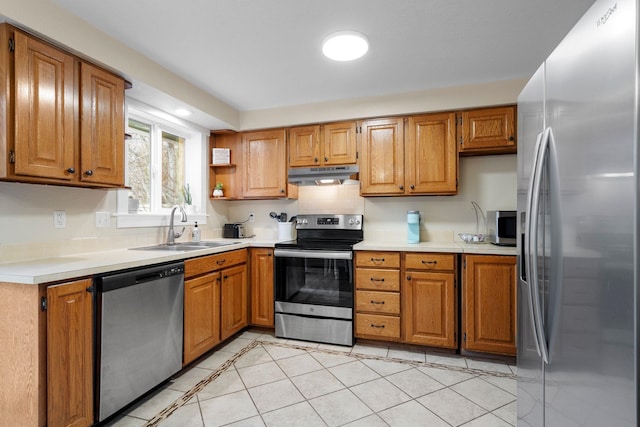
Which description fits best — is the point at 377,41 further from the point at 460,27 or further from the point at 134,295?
the point at 134,295

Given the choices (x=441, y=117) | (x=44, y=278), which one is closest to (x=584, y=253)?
(x=44, y=278)

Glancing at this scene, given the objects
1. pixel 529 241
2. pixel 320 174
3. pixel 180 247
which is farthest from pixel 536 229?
→ pixel 180 247

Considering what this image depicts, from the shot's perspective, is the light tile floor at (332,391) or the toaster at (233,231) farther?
the toaster at (233,231)

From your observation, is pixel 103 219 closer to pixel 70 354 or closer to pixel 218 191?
pixel 70 354

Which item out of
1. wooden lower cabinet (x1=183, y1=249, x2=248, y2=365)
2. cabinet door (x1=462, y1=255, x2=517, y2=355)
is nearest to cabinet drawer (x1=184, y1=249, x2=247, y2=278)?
wooden lower cabinet (x1=183, y1=249, x2=248, y2=365)

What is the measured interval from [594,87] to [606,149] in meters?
0.20

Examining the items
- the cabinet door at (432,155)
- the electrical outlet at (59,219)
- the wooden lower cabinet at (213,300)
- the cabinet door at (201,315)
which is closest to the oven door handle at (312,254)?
the wooden lower cabinet at (213,300)

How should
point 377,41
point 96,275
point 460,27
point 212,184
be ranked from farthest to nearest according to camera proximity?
point 212,184 → point 377,41 → point 460,27 → point 96,275

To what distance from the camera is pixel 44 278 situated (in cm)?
142

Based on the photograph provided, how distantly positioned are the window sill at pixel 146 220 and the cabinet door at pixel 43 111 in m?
0.69

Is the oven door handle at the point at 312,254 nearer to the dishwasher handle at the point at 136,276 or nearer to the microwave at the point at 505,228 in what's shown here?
the dishwasher handle at the point at 136,276

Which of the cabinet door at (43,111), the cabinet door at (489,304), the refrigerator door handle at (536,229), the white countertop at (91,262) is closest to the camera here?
the refrigerator door handle at (536,229)

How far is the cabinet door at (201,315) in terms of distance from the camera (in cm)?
233

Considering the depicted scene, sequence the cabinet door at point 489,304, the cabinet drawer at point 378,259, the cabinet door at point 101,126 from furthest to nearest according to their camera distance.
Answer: the cabinet drawer at point 378,259, the cabinet door at point 489,304, the cabinet door at point 101,126
